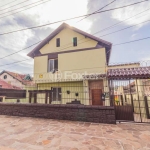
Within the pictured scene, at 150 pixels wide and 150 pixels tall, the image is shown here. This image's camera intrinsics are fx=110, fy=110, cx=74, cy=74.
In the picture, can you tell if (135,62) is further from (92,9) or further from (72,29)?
(72,29)

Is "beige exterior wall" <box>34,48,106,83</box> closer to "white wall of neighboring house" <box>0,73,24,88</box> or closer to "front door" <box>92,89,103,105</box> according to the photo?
"front door" <box>92,89,103,105</box>

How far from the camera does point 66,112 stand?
5.94m

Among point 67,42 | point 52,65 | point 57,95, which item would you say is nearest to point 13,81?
point 52,65

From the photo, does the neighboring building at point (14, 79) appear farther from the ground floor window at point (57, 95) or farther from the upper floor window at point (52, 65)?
the ground floor window at point (57, 95)

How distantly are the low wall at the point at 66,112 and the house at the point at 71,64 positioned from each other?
9.77 feet

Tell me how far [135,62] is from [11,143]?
33.6 ft

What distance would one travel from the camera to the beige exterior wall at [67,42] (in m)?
11.4

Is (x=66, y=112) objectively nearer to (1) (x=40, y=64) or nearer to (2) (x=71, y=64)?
(2) (x=71, y=64)

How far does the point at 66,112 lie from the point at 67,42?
8.31 m

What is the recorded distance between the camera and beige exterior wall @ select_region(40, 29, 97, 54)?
37.3 ft

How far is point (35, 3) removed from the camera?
6.07 m

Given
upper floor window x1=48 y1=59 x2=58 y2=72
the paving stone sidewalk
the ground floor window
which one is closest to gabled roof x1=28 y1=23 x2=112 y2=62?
upper floor window x1=48 y1=59 x2=58 y2=72

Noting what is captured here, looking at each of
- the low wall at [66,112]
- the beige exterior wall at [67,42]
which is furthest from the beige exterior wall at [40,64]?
the low wall at [66,112]

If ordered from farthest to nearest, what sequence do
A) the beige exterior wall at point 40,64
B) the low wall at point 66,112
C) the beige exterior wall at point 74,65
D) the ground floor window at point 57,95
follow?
the beige exterior wall at point 40,64 < the ground floor window at point 57,95 < the beige exterior wall at point 74,65 < the low wall at point 66,112
